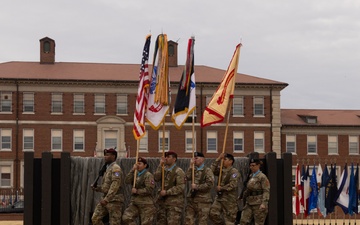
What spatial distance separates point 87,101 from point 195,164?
47.7 m

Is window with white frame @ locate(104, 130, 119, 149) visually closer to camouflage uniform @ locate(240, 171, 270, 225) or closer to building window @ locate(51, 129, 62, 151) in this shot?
building window @ locate(51, 129, 62, 151)

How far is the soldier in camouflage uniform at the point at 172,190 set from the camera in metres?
16.7

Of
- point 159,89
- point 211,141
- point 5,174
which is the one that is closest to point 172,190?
point 159,89

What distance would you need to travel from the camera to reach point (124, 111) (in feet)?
211

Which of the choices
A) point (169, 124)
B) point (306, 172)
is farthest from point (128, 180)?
point (169, 124)

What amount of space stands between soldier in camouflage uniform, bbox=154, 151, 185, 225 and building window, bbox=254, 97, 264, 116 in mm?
49219

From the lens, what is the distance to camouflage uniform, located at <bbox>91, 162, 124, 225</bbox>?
16438 millimetres

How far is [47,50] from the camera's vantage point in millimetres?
67062

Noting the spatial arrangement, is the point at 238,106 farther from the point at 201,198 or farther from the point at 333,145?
the point at 201,198

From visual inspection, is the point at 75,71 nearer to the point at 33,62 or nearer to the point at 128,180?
the point at 33,62

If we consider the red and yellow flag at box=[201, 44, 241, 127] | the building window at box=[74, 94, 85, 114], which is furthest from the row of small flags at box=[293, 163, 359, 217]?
the building window at box=[74, 94, 85, 114]

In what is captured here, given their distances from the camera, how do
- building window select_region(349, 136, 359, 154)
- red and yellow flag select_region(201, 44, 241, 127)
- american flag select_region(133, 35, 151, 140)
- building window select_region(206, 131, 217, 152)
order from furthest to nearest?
building window select_region(349, 136, 359, 154) < building window select_region(206, 131, 217, 152) < red and yellow flag select_region(201, 44, 241, 127) < american flag select_region(133, 35, 151, 140)

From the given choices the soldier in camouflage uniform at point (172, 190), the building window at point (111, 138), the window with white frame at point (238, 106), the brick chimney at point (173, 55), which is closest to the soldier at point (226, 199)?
the soldier in camouflage uniform at point (172, 190)

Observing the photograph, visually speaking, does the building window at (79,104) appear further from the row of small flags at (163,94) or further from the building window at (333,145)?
the row of small flags at (163,94)
